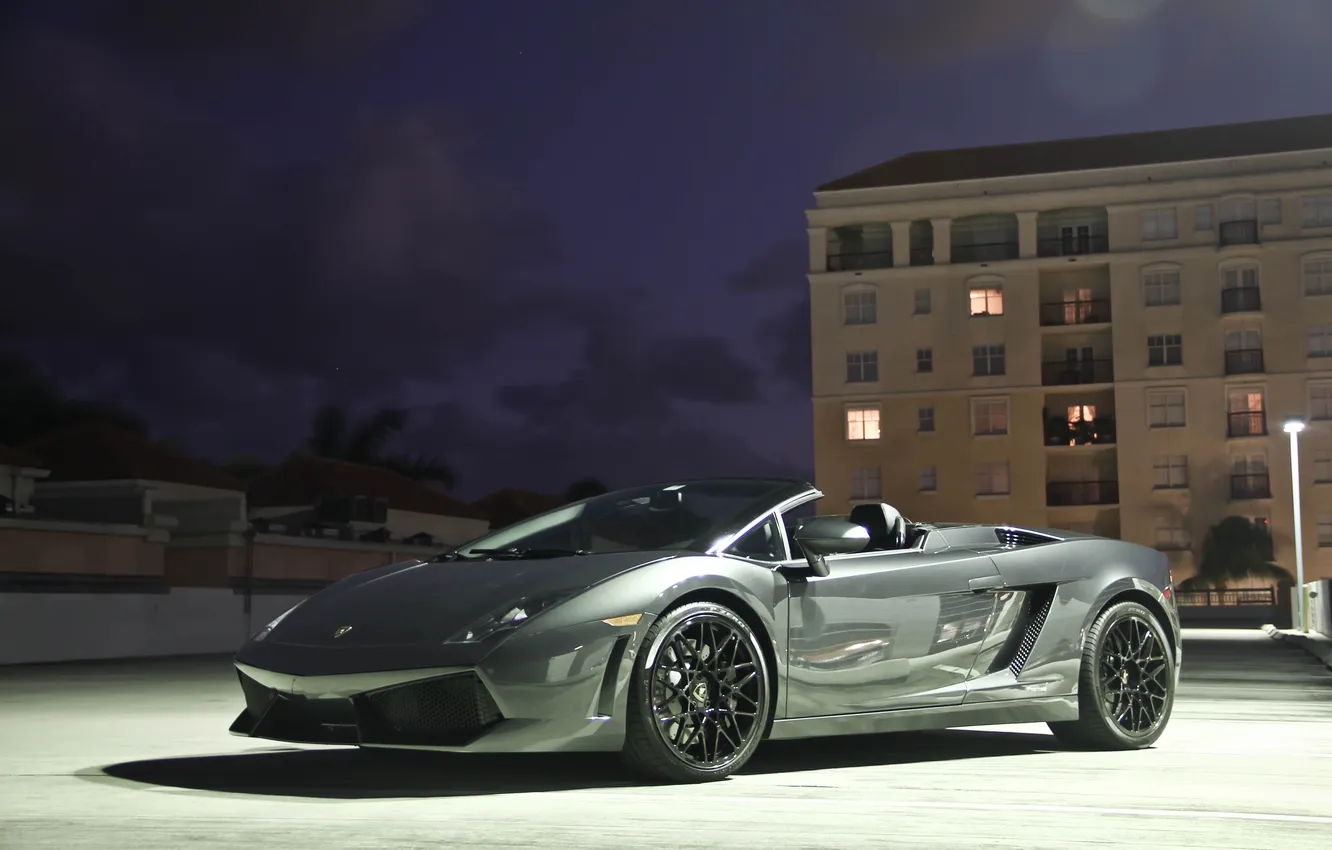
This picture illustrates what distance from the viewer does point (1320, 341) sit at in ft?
216

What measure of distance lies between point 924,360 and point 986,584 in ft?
206

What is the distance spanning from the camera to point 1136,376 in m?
67.4

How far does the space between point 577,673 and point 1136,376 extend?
6451 centimetres

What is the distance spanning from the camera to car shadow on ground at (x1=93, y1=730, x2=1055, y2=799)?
20.9ft

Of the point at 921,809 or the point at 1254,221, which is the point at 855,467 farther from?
the point at 921,809

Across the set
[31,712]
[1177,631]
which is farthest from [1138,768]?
[31,712]

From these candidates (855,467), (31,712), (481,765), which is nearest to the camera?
(481,765)

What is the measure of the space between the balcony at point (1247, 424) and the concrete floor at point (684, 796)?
5969 cm

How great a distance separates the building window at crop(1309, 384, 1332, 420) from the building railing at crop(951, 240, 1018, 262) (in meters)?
13.2

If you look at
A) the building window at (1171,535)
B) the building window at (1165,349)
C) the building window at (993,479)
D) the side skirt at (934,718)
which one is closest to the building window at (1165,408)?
the building window at (1165,349)

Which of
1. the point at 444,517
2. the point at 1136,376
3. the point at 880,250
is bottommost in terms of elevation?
the point at 444,517

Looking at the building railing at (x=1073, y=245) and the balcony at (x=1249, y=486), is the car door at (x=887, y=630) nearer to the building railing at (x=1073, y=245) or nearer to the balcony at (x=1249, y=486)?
the balcony at (x=1249, y=486)

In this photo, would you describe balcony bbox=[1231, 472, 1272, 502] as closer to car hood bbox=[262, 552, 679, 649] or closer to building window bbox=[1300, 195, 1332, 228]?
building window bbox=[1300, 195, 1332, 228]

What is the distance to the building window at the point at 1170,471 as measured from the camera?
66625 millimetres
